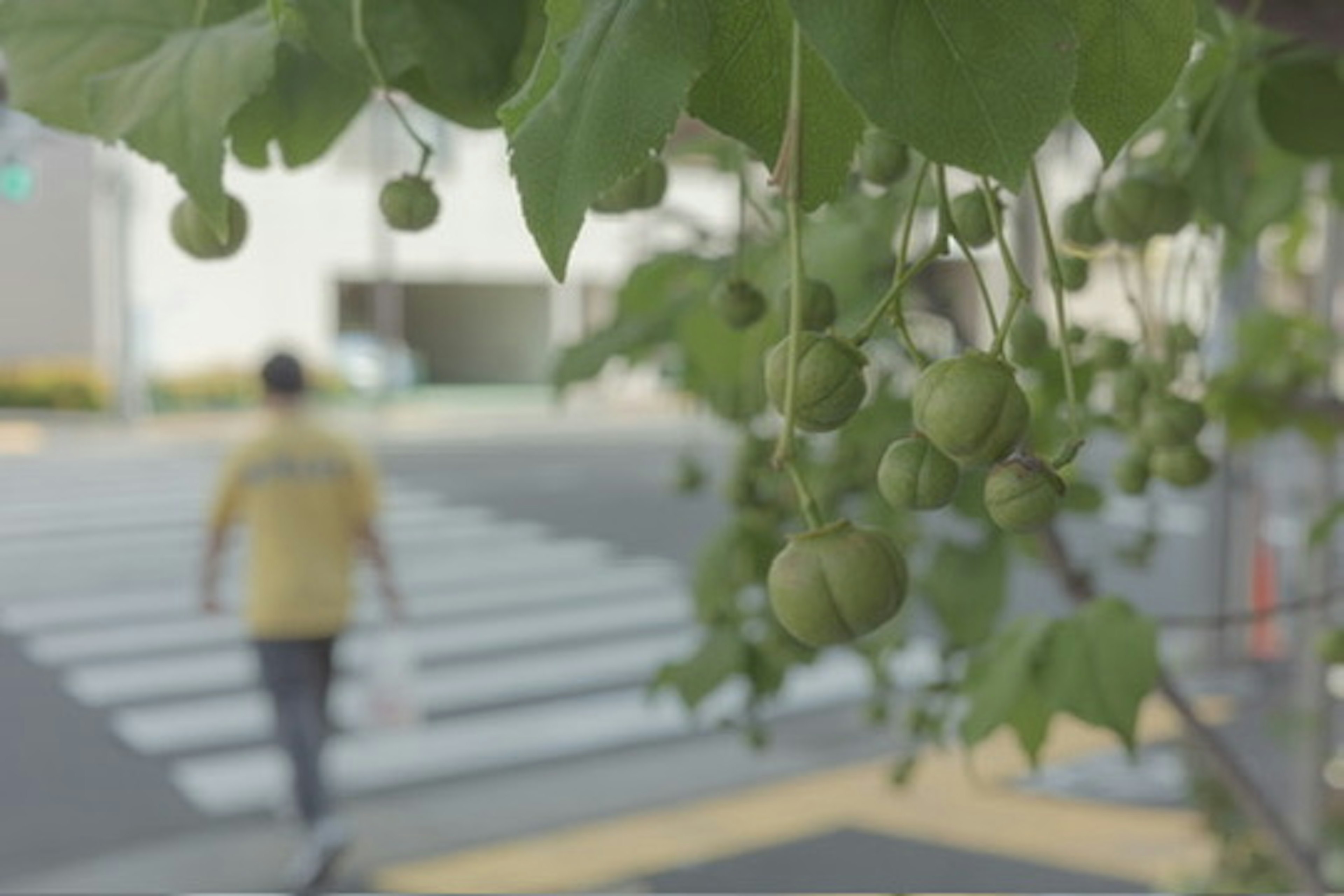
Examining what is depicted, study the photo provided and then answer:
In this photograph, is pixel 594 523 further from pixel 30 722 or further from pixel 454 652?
pixel 30 722

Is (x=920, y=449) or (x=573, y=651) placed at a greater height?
(x=920, y=449)

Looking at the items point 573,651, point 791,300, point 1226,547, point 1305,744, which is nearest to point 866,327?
point 791,300

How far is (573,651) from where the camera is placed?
9203mm

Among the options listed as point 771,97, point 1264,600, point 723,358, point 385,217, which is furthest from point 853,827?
point 771,97

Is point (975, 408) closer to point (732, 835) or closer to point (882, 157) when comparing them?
point (882, 157)

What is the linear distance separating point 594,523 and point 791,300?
44.2ft

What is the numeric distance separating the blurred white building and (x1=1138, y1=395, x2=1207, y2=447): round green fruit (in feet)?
56.7

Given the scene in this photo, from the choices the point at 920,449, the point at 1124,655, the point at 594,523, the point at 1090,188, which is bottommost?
the point at 594,523

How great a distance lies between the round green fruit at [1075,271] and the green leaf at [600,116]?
59cm

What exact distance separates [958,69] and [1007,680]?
92cm

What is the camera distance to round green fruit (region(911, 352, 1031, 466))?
69cm

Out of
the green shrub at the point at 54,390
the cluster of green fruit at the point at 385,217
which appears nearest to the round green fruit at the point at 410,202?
the cluster of green fruit at the point at 385,217

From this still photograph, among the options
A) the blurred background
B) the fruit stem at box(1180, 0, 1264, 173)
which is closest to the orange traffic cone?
the blurred background

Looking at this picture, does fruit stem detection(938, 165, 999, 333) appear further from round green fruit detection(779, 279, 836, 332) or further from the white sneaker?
the white sneaker
